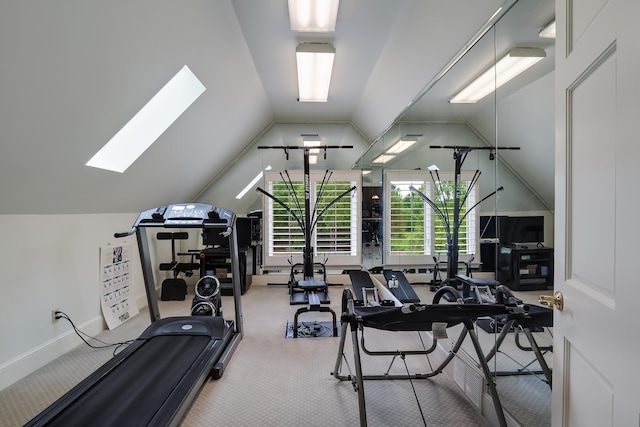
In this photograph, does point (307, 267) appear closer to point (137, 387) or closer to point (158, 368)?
point (158, 368)

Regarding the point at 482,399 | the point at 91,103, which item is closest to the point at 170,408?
the point at 482,399

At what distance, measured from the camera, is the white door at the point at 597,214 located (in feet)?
2.29

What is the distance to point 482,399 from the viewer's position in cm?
184

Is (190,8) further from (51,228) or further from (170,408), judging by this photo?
(170,408)

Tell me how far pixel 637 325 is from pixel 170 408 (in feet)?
6.79

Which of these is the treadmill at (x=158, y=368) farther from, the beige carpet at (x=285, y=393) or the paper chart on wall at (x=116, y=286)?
the paper chart on wall at (x=116, y=286)

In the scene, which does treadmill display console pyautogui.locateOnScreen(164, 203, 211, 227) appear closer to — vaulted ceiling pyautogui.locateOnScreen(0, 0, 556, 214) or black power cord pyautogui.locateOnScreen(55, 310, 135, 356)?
vaulted ceiling pyautogui.locateOnScreen(0, 0, 556, 214)

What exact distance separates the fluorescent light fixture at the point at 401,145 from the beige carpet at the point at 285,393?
→ 2197 millimetres

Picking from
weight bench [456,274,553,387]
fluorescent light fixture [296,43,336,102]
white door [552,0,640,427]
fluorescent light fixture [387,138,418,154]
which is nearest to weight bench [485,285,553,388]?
weight bench [456,274,553,387]

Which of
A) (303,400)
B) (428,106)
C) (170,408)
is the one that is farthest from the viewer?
(428,106)

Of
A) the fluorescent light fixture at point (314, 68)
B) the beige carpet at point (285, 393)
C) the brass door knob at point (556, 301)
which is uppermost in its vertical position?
the fluorescent light fixture at point (314, 68)

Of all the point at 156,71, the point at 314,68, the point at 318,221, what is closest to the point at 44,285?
the point at 156,71

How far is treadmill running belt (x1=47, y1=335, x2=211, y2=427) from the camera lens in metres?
1.62

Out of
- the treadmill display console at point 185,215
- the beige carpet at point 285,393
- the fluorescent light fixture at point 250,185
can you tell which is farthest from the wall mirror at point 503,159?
the fluorescent light fixture at point 250,185
